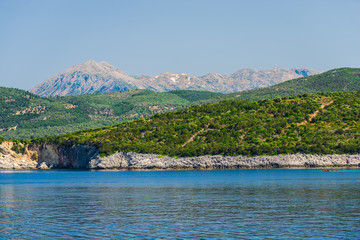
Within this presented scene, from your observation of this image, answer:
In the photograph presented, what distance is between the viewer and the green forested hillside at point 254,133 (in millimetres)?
163125

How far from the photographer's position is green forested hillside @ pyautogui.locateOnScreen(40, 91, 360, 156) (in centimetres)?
16312

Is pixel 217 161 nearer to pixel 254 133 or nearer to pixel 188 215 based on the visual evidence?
pixel 254 133

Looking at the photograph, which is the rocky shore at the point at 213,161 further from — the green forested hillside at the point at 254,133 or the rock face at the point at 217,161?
the green forested hillside at the point at 254,133

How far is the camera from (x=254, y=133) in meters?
175

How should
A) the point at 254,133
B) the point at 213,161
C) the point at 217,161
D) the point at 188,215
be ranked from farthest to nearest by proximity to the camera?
the point at 254,133, the point at 213,161, the point at 217,161, the point at 188,215

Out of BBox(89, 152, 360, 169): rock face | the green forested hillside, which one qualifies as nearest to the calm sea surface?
BBox(89, 152, 360, 169): rock face

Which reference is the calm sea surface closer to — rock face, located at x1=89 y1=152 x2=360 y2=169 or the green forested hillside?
rock face, located at x1=89 y1=152 x2=360 y2=169

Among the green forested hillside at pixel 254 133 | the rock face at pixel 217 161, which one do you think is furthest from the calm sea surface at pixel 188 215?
the green forested hillside at pixel 254 133

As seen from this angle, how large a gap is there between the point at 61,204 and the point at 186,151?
10353 centimetres

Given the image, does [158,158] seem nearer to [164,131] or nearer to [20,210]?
[164,131]

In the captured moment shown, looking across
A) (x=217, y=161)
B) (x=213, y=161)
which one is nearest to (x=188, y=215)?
(x=217, y=161)

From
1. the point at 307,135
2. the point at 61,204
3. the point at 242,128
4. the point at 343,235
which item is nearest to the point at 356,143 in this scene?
the point at 307,135

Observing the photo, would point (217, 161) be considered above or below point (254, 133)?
below

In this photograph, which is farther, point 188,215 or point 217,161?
point 217,161
